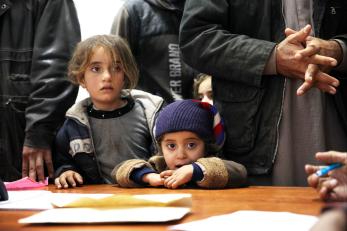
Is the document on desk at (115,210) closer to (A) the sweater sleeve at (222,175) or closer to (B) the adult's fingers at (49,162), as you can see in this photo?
(A) the sweater sleeve at (222,175)

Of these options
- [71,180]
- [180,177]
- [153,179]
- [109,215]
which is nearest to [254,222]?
[109,215]

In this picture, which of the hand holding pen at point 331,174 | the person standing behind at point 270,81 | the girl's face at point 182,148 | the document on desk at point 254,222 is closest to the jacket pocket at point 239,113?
the person standing behind at point 270,81

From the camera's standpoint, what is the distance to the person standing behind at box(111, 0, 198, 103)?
2480 millimetres

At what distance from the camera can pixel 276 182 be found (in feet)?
5.74

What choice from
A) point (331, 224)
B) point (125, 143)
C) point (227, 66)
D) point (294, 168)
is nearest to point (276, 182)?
point (294, 168)

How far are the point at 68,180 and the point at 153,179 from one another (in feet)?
1.19

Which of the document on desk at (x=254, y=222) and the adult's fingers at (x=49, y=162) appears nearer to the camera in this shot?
the document on desk at (x=254, y=222)

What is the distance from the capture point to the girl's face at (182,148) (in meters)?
1.77

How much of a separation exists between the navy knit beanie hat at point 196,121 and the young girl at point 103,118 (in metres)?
0.31

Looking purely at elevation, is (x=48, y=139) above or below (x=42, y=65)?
below

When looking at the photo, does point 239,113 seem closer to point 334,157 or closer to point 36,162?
point 334,157

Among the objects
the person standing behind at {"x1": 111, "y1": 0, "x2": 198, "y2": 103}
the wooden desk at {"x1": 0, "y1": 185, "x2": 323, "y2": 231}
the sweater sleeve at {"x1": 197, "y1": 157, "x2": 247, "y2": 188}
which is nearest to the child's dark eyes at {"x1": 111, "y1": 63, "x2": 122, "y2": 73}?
the person standing behind at {"x1": 111, "y1": 0, "x2": 198, "y2": 103}

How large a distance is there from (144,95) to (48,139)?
1.47 feet

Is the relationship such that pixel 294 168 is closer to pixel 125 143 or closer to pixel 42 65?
pixel 125 143
